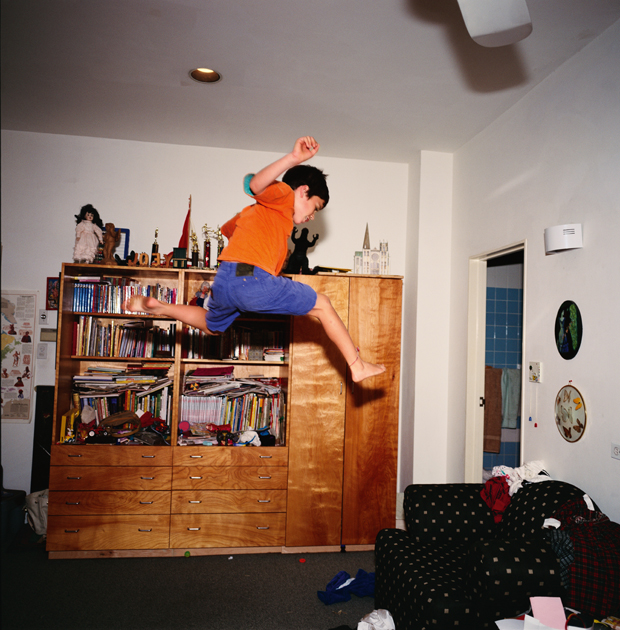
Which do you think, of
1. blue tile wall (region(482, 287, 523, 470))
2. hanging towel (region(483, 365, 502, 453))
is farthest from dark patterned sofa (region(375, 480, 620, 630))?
blue tile wall (region(482, 287, 523, 470))

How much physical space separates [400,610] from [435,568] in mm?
244

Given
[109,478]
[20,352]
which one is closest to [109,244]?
[20,352]

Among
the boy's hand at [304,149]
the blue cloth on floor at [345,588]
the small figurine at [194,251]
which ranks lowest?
the blue cloth on floor at [345,588]

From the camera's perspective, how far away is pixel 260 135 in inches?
151

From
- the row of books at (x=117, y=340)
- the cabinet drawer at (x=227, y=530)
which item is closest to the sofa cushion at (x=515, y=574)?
the cabinet drawer at (x=227, y=530)

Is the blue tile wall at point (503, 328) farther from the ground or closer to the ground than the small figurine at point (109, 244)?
closer to the ground

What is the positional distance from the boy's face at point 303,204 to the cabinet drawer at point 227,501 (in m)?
2.12

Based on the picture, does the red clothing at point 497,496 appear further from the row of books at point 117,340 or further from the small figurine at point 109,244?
the small figurine at point 109,244

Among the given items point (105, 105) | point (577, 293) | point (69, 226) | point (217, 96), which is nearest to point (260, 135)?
point (217, 96)

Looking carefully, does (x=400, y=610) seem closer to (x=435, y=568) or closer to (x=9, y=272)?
(x=435, y=568)

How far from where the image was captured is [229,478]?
11.5 feet

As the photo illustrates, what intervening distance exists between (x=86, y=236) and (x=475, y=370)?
2989mm

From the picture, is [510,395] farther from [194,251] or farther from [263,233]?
[263,233]

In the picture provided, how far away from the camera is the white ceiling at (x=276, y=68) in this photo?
95.1 inches
